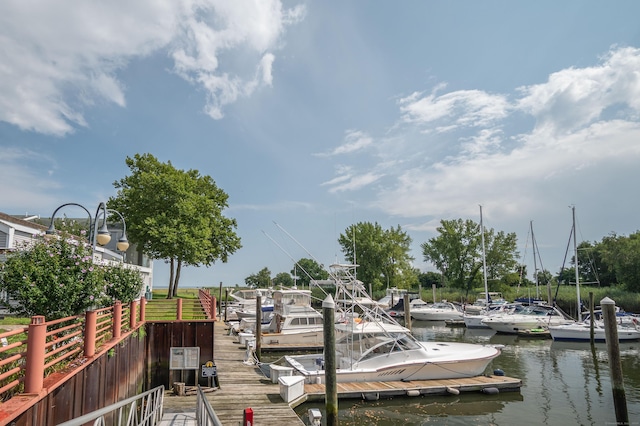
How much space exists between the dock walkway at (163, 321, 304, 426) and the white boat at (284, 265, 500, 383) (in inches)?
79.5

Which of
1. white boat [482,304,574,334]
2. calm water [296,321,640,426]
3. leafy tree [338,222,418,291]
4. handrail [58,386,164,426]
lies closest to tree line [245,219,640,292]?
leafy tree [338,222,418,291]

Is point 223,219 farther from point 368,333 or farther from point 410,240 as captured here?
point 410,240

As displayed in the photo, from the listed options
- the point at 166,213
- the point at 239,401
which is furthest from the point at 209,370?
the point at 166,213

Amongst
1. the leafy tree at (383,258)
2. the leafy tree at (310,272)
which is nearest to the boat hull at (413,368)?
the leafy tree at (383,258)

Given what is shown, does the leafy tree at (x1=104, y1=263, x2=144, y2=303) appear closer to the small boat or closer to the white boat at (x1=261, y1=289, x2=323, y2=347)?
the white boat at (x1=261, y1=289, x2=323, y2=347)

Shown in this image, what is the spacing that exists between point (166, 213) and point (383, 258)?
40979 millimetres

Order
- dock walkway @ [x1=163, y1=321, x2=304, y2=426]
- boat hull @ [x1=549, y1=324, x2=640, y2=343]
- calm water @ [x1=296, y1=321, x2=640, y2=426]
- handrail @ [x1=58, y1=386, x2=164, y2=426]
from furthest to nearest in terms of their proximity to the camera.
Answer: boat hull @ [x1=549, y1=324, x2=640, y2=343] < calm water @ [x1=296, y1=321, x2=640, y2=426] < dock walkway @ [x1=163, y1=321, x2=304, y2=426] < handrail @ [x1=58, y1=386, x2=164, y2=426]

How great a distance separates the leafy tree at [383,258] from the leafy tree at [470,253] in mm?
6121

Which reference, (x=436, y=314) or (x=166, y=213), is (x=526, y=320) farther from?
(x=166, y=213)

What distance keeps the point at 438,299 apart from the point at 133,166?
46.8 metres

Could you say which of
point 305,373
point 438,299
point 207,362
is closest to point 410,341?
point 305,373

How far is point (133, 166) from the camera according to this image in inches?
1769

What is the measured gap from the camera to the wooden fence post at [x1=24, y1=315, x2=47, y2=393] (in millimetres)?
5711

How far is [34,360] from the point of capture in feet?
18.9
